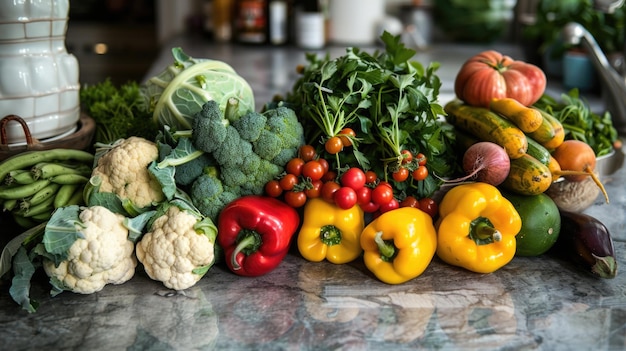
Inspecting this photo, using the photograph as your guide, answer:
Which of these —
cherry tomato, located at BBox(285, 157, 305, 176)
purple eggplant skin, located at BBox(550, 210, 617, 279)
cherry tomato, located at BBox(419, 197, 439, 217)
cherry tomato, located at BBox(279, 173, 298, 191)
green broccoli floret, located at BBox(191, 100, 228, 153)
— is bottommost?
purple eggplant skin, located at BBox(550, 210, 617, 279)

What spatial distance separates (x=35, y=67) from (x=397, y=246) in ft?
2.44

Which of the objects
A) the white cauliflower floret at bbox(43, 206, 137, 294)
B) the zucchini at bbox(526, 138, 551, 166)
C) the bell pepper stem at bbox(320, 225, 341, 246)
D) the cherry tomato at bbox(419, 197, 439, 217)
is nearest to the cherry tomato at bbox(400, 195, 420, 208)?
the cherry tomato at bbox(419, 197, 439, 217)

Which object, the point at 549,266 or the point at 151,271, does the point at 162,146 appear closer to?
the point at 151,271

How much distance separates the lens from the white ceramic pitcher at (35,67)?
119 cm

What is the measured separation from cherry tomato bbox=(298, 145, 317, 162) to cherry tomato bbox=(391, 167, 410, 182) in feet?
0.47

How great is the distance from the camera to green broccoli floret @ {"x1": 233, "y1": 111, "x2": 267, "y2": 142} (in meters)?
1.12

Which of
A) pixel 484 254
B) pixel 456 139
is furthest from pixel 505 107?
pixel 484 254

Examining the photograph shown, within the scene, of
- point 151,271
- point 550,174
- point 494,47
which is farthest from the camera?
point 494,47

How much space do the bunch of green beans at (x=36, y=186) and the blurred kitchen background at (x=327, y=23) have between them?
6.58 feet

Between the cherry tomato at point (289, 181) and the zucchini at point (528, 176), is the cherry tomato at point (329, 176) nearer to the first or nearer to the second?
the cherry tomato at point (289, 181)

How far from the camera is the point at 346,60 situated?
125 cm

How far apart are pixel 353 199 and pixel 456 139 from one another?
12.6 inches

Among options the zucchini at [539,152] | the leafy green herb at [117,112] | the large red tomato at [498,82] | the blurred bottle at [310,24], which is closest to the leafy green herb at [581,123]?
the large red tomato at [498,82]

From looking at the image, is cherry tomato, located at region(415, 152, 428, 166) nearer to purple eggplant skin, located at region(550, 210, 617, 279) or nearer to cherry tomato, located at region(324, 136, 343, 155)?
cherry tomato, located at region(324, 136, 343, 155)
